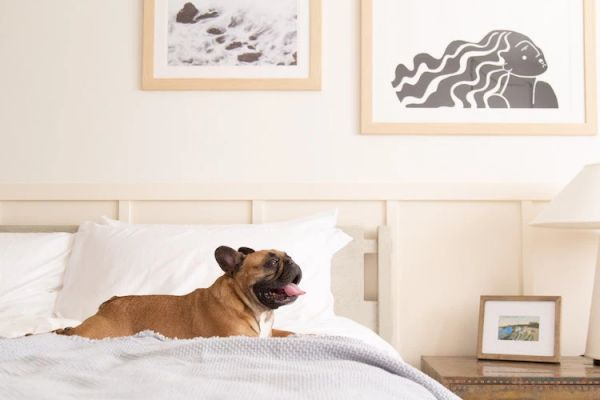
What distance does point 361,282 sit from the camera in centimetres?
240

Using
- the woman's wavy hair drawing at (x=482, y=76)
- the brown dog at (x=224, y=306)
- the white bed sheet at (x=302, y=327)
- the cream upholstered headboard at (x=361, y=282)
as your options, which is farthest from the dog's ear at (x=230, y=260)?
the woman's wavy hair drawing at (x=482, y=76)

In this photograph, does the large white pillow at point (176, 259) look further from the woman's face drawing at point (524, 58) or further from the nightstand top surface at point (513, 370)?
the woman's face drawing at point (524, 58)

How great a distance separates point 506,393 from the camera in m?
2.02

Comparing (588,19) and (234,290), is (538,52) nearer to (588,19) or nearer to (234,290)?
(588,19)

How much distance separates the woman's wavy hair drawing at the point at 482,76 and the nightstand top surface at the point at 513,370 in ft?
2.83

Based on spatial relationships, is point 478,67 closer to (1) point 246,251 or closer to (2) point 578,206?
(2) point 578,206

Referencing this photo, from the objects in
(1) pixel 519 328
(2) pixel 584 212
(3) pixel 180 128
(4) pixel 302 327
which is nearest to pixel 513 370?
(1) pixel 519 328

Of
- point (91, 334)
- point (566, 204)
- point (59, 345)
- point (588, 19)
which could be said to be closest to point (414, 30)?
point (588, 19)

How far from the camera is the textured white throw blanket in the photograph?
3.46 feet

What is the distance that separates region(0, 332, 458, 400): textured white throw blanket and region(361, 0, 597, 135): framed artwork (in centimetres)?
137

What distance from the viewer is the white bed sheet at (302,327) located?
1.81 metres

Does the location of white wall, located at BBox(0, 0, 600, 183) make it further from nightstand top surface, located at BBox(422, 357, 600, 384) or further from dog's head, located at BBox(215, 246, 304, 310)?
dog's head, located at BBox(215, 246, 304, 310)

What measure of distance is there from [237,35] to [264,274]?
113 cm

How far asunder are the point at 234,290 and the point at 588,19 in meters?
1.63
